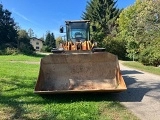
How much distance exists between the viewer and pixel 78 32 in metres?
13.0

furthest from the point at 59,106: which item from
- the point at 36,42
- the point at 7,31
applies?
the point at 36,42

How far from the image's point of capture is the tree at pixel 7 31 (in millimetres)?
45031

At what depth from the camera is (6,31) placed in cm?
4556

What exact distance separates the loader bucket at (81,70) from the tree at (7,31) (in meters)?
36.6

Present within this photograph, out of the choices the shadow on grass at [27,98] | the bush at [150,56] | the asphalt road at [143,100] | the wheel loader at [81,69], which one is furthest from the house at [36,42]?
the wheel loader at [81,69]

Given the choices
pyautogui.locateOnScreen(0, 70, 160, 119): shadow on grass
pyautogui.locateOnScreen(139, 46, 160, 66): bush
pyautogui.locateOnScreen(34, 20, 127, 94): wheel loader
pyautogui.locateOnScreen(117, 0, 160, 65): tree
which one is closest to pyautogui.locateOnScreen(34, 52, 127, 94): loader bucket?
pyautogui.locateOnScreen(34, 20, 127, 94): wheel loader

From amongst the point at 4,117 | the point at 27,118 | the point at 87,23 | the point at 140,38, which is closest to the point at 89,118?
the point at 27,118

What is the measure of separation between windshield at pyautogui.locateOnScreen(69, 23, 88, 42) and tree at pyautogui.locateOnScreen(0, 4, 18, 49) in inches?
1267

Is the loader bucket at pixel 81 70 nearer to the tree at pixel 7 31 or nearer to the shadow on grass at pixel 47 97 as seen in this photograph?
the shadow on grass at pixel 47 97

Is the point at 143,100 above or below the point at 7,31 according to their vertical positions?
below

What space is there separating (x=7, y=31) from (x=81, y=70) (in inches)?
1559

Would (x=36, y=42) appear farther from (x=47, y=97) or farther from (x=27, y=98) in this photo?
(x=27, y=98)

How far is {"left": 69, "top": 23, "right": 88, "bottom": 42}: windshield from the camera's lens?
12.8 meters

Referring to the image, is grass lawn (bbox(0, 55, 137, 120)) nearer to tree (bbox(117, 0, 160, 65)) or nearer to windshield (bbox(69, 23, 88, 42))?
windshield (bbox(69, 23, 88, 42))
